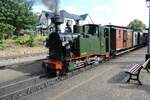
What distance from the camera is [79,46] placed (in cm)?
1437

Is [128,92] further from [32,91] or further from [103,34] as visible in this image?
[103,34]

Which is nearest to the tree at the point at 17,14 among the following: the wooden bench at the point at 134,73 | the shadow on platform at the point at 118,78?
the shadow on platform at the point at 118,78

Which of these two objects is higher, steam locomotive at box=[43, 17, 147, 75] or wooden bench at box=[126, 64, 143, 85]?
steam locomotive at box=[43, 17, 147, 75]

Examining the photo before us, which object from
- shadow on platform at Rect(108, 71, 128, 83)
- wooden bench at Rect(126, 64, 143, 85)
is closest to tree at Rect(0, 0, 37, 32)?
shadow on platform at Rect(108, 71, 128, 83)

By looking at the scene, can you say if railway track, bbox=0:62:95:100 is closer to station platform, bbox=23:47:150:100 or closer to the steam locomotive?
station platform, bbox=23:47:150:100

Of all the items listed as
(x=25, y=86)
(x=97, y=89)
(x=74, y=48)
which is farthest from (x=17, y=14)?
(x=97, y=89)

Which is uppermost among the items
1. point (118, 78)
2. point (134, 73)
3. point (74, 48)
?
point (74, 48)

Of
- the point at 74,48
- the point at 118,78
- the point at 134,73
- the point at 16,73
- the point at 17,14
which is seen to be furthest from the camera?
the point at 17,14

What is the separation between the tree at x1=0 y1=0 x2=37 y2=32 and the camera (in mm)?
36688

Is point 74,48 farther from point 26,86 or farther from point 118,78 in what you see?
point 26,86

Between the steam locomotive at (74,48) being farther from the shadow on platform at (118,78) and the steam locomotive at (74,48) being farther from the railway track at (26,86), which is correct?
the shadow on platform at (118,78)

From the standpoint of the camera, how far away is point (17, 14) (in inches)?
1506

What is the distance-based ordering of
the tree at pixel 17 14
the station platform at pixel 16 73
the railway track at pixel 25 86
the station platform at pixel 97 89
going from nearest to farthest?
the station platform at pixel 97 89
the railway track at pixel 25 86
the station platform at pixel 16 73
the tree at pixel 17 14

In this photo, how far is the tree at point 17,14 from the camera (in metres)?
36.7
